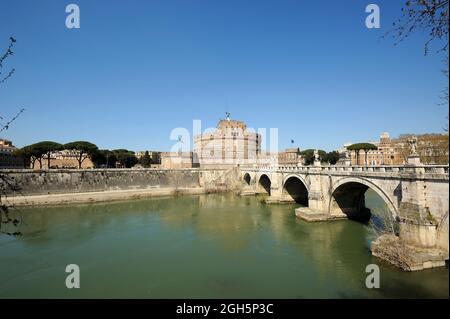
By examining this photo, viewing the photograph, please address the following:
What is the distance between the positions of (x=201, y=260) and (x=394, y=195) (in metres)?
8.81

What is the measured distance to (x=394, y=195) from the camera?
40.5 feet

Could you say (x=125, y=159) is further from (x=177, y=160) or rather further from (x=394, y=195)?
(x=394, y=195)

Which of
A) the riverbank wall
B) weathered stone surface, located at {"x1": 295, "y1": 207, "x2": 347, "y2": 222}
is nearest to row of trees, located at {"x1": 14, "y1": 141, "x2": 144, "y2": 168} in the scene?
the riverbank wall

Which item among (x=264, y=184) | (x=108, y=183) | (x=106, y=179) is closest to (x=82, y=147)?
(x=106, y=179)

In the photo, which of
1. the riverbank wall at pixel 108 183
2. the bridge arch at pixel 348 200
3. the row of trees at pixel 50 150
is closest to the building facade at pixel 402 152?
the bridge arch at pixel 348 200

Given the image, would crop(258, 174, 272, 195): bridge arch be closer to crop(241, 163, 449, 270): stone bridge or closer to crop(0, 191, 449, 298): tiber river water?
crop(241, 163, 449, 270): stone bridge

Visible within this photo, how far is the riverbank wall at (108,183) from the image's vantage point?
30.1 m

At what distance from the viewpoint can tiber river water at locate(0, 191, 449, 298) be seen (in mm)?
9242

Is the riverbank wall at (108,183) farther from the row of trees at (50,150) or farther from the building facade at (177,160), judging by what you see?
the row of trees at (50,150)

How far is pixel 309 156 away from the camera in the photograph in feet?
214

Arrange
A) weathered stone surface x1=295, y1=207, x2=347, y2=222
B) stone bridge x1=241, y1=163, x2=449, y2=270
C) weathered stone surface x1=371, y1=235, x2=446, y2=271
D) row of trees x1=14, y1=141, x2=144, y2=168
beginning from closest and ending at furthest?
weathered stone surface x1=371, y1=235, x2=446, y2=271, stone bridge x1=241, y1=163, x2=449, y2=270, weathered stone surface x1=295, y1=207, x2=347, y2=222, row of trees x1=14, y1=141, x2=144, y2=168

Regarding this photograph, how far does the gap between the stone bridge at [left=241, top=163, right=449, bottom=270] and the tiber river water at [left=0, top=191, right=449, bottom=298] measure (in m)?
1.09
